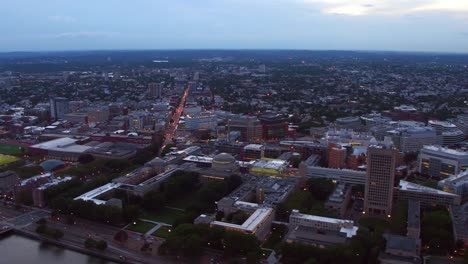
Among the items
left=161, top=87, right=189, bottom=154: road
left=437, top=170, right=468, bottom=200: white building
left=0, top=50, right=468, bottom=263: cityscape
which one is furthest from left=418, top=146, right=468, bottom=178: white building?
left=161, top=87, right=189, bottom=154: road

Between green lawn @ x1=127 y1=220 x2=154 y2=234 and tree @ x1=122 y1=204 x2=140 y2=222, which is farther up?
tree @ x1=122 y1=204 x2=140 y2=222

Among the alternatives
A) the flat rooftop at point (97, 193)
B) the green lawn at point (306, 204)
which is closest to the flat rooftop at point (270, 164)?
the green lawn at point (306, 204)

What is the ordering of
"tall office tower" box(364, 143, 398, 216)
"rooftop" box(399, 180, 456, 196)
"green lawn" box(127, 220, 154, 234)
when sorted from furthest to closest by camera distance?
"rooftop" box(399, 180, 456, 196)
"tall office tower" box(364, 143, 398, 216)
"green lawn" box(127, 220, 154, 234)

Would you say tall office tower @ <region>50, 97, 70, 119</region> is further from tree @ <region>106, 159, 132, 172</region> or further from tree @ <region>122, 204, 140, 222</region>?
tree @ <region>122, 204, 140, 222</region>

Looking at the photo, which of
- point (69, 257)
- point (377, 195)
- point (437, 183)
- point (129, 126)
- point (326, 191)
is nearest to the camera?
point (69, 257)

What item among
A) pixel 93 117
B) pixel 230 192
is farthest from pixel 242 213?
pixel 93 117

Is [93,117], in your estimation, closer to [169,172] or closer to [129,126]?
[129,126]
